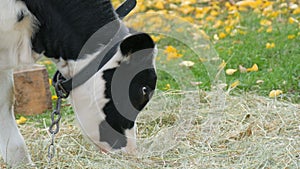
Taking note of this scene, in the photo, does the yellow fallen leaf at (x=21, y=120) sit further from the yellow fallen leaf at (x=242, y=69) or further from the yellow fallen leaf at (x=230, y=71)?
the yellow fallen leaf at (x=242, y=69)

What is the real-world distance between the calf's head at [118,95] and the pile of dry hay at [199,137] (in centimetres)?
14

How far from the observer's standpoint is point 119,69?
3.43m

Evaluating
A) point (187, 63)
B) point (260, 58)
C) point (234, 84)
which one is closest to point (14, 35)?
point (234, 84)

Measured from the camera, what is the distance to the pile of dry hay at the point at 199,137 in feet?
12.5

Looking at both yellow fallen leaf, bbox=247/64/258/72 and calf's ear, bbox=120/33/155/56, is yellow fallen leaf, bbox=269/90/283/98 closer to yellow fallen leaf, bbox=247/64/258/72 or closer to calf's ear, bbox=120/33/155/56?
yellow fallen leaf, bbox=247/64/258/72

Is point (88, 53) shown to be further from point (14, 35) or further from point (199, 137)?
point (199, 137)

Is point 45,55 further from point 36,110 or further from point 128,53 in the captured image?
point 36,110

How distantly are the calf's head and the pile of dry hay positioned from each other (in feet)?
0.45

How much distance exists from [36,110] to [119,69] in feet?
7.26

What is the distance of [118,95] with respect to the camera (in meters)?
3.55

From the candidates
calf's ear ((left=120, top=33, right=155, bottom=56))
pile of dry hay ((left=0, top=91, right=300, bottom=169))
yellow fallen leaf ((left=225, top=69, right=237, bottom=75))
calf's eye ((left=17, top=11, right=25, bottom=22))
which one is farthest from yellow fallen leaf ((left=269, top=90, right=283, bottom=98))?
calf's eye ((left=17, top=11, right=25, bottom=22))

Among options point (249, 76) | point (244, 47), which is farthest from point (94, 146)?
point (244, 47)

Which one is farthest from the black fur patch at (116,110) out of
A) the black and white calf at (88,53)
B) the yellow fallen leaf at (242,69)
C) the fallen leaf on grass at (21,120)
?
the yellow fallen leaf at (242,69)

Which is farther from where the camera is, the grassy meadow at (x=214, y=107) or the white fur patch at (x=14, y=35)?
the grassy meadow at (x=214, y=107)
